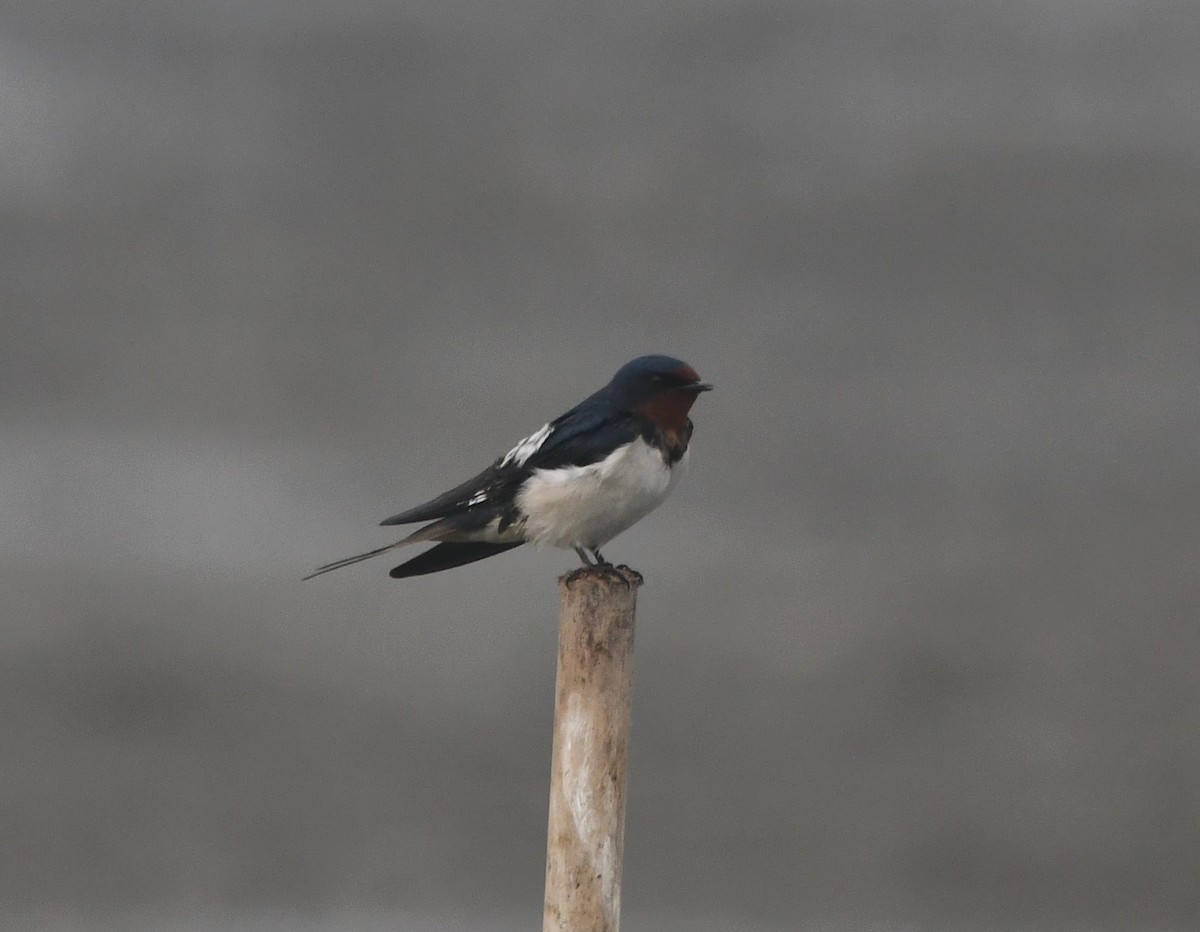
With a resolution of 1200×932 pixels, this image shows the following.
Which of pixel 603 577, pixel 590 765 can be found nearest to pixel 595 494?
pixel 603 577

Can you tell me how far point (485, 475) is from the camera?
3.53 metres

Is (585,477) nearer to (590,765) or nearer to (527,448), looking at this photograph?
(527,448)

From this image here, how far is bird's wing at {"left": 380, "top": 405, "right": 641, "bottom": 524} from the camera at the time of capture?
11.1ft

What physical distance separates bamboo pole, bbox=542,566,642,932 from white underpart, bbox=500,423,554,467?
79 cm

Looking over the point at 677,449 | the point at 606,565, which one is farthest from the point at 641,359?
the point at 606,565

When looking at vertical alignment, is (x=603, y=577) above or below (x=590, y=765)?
above

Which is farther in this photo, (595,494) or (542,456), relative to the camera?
(542,456)

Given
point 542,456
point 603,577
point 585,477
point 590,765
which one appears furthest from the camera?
point 542,456

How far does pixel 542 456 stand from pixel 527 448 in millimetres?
62

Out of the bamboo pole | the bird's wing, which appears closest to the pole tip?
the bamboo pole

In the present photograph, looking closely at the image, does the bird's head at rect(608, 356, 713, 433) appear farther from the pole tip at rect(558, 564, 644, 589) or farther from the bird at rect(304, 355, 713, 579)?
the pole tip at rect(558, 564, 644, 589)

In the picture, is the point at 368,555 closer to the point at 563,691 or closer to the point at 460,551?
the point at 460,551

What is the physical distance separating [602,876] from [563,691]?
1.00 feet

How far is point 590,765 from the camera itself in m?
2.67
